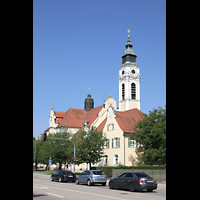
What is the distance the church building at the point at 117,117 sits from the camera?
49500mm

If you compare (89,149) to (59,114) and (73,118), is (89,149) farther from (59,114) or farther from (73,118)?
(59,114)

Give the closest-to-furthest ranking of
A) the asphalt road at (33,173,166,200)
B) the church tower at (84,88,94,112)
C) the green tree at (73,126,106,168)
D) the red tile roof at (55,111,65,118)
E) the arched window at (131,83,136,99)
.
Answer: the asphalt road at (33,173,166,200) → the green tree at (73,126,106,168) → the red tile roof at (55,111,65,118) → the arched window at (131,83,136,99) → the church tower at (84,88,94,112)

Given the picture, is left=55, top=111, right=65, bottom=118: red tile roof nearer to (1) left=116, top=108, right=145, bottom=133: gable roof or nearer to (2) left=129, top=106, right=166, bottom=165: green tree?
(1) left=116, top=108, right=145, bottom=133: gable roof

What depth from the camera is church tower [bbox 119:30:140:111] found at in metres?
87.2

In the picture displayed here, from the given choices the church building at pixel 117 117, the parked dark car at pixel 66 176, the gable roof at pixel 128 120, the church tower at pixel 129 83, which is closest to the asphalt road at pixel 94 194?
the parked dark car at pixel 66 176

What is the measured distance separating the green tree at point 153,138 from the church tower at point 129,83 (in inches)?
1695

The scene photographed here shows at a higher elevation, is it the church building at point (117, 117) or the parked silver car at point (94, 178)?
the church building at point (117, 117)

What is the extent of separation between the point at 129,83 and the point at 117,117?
37.7 meters

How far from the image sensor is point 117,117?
52.0m

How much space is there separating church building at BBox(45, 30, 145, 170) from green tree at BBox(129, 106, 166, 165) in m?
5.66

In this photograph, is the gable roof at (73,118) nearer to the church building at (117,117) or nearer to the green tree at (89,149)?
the church building at (117,117)

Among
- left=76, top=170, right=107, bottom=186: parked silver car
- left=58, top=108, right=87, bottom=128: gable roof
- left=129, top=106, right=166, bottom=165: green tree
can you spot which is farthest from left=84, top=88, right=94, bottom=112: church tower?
left=76, top=170, right=107, bottom=186: parked silver car
